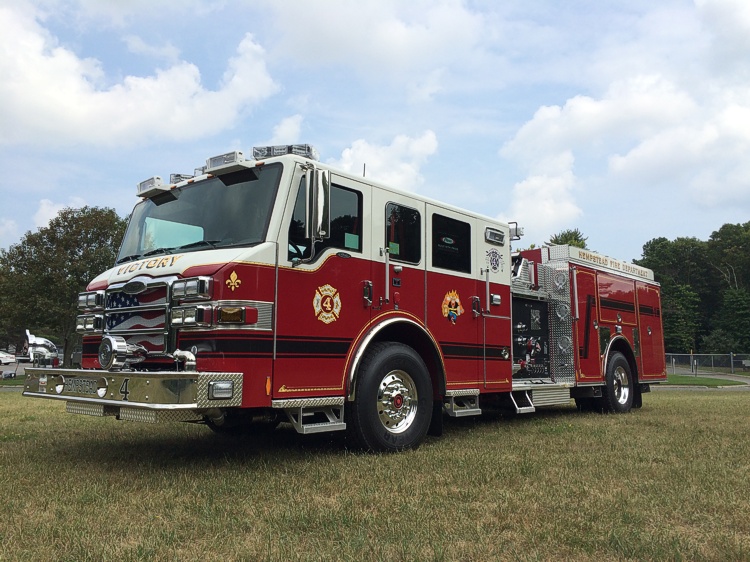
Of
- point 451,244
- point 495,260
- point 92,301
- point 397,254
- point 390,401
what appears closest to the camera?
point 92,301

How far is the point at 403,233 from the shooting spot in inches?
262

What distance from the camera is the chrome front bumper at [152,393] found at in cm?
457

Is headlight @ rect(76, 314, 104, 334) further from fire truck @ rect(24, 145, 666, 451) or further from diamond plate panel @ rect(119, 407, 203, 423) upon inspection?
diamond plate panel @ rect(119, 407, 203, 423)

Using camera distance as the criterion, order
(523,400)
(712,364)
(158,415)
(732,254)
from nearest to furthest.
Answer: (158,415) → (523,400) → (712,364) → (732,254)

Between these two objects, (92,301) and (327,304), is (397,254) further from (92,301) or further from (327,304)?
(92,301)

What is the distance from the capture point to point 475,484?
467 centimetres

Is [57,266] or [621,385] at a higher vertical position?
[57,266]

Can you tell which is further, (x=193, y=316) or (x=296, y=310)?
(x=296, y=310)

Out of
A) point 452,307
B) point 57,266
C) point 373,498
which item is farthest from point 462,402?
point 57,266

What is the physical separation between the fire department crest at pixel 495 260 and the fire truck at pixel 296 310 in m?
0.02

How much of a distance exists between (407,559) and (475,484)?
1.70 meters

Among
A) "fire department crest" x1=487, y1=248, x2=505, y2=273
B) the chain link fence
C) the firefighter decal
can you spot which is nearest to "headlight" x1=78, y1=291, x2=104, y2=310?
the firefighter decal

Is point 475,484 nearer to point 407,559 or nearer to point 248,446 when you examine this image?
point 407,559

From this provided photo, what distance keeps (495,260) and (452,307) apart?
3.82 ft
